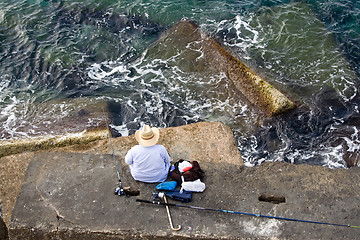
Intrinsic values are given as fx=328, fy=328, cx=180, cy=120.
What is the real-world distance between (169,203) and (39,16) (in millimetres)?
11514

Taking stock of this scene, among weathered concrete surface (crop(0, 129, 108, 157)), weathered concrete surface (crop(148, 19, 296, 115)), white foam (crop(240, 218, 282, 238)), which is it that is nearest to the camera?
white foam (crop(240, 218, 282, 238))

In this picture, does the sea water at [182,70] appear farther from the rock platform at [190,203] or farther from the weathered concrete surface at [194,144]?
the rock platform at [190,203]

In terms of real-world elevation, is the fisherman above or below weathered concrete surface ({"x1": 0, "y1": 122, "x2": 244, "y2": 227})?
above

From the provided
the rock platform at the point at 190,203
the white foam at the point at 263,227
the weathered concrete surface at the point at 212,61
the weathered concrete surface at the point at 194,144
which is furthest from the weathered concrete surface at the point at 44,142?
the white foam at the point at 263,227

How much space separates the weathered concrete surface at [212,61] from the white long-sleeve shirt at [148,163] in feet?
15.6

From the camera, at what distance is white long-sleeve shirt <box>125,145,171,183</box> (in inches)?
213

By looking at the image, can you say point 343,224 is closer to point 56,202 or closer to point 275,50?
point 56,202

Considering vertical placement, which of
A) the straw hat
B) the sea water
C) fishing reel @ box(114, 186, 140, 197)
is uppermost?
the straw hat

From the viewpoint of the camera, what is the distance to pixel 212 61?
1099cm

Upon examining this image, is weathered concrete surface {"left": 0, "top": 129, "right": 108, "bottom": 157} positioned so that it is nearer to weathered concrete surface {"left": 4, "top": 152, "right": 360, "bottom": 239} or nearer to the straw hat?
weathered concrete surface {"left": 4, "top": 152, "right": 360, "bottom": 239}

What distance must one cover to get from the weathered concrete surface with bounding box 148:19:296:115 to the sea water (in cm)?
27

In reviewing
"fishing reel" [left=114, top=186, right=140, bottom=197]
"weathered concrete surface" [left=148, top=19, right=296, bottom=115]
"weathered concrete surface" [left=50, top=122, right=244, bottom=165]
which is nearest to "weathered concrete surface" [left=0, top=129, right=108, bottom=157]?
"weathered concrete surface" [left=50, top=122, right=244, bottom=165]

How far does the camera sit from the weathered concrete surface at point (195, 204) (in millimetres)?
5141

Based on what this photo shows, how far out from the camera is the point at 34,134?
8.97 meters
